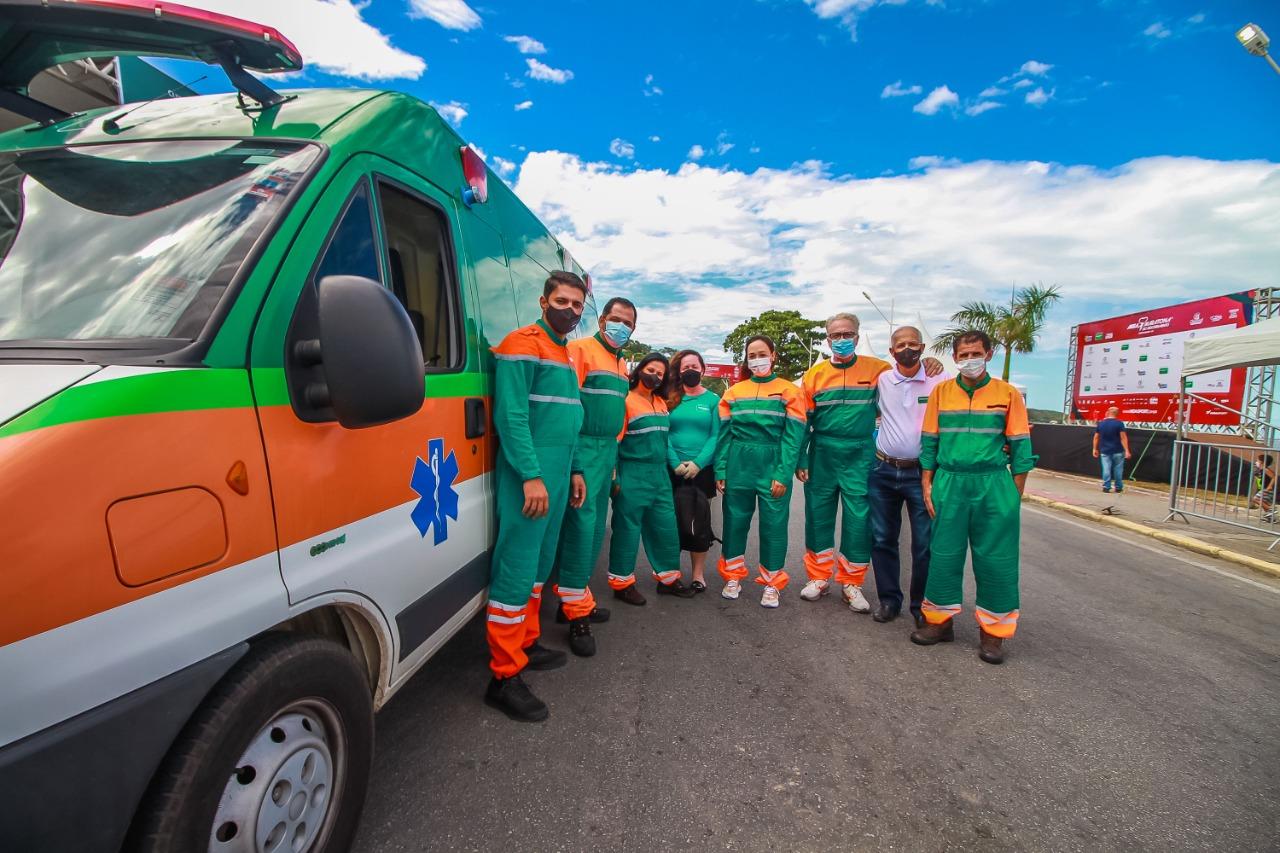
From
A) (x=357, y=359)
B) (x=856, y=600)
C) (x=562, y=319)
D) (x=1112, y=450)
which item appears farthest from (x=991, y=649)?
(x=1112, y=450)

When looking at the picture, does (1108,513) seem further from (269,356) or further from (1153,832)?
(269,356)

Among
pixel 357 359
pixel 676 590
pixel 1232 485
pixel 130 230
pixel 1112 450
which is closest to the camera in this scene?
pixel 357 359

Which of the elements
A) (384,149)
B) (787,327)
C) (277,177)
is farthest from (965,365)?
(787,327)

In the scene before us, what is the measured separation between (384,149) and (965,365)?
11.0ft

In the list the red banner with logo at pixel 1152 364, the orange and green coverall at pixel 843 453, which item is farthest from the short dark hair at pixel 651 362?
the red banner with logo at pixel 1152 364

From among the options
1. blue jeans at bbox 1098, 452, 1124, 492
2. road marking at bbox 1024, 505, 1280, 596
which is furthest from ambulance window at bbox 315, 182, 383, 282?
blue jeans at bbox 1098, 452, 1124, 492

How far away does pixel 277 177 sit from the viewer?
1.60m

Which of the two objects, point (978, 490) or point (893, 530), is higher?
point (978, 490)

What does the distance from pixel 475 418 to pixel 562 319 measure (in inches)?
28.0

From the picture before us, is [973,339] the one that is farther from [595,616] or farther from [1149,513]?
[1149,513]

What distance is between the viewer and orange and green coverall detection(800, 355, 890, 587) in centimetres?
422

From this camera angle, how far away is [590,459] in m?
3.41

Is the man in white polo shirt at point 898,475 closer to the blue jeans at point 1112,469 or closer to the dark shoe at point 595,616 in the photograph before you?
the dark shoe at point 595,616

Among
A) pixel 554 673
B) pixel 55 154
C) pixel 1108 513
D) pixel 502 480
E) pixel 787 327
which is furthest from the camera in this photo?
pixel 787 327
